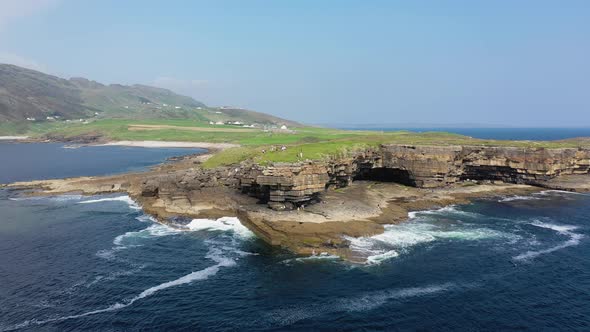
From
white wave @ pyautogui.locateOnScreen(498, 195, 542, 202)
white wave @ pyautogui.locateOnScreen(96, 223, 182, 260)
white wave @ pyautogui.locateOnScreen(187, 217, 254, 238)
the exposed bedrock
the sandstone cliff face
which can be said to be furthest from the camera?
the sandstone cliff face

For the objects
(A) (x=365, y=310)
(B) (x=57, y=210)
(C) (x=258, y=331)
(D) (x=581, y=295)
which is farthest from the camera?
(B) (x=57, y=210)

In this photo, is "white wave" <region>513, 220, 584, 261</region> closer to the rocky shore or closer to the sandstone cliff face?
the rocky shore

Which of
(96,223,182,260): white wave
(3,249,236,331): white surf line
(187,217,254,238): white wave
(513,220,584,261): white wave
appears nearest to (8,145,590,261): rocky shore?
(187,217,254,238): white wave

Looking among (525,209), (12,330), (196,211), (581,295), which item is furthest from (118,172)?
(581,295)

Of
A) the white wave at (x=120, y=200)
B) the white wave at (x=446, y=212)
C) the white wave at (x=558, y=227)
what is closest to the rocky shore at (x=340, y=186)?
the white wave at (x=120, y=200)

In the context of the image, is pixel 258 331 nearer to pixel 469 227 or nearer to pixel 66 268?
pixel 66 268

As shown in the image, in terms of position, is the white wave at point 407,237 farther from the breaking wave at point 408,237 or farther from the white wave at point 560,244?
the white wave at point 560,244

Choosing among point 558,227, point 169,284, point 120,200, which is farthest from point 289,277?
point 120,200

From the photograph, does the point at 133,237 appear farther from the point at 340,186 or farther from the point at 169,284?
the point at 340,186
